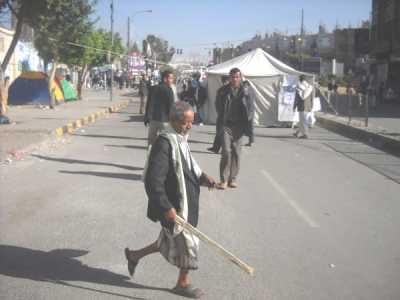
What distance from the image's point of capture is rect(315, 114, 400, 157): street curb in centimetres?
1519

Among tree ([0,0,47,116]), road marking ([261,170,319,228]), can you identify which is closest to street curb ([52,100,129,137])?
tree ([0,0,47,116])

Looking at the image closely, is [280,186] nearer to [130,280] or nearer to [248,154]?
[248,154]

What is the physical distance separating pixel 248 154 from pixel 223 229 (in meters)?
6.68

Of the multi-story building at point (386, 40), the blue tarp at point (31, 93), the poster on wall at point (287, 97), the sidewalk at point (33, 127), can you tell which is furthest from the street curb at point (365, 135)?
the multi-story building at point (386, 40)

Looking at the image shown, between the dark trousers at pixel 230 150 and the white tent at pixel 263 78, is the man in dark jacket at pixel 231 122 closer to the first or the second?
the dark trousers at pixel 230 150

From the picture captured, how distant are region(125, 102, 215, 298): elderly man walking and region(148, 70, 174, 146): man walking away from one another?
17.8ft

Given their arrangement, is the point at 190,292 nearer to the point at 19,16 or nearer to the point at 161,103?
the point at 161,103

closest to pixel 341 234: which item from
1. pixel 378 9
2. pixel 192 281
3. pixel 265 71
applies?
pixel 192 281

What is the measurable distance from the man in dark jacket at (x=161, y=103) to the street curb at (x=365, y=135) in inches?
264

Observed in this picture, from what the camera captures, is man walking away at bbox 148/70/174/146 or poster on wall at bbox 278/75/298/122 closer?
man walking away at bbox 148/70/174/146

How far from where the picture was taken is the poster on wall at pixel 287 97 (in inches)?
832

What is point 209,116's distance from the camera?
72.7 ft

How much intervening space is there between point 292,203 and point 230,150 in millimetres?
1396

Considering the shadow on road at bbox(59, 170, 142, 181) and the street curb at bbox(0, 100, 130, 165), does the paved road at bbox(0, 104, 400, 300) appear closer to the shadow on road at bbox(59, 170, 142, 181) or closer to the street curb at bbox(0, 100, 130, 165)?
the shadow on road at bbox(59, 170, 142, 181)
